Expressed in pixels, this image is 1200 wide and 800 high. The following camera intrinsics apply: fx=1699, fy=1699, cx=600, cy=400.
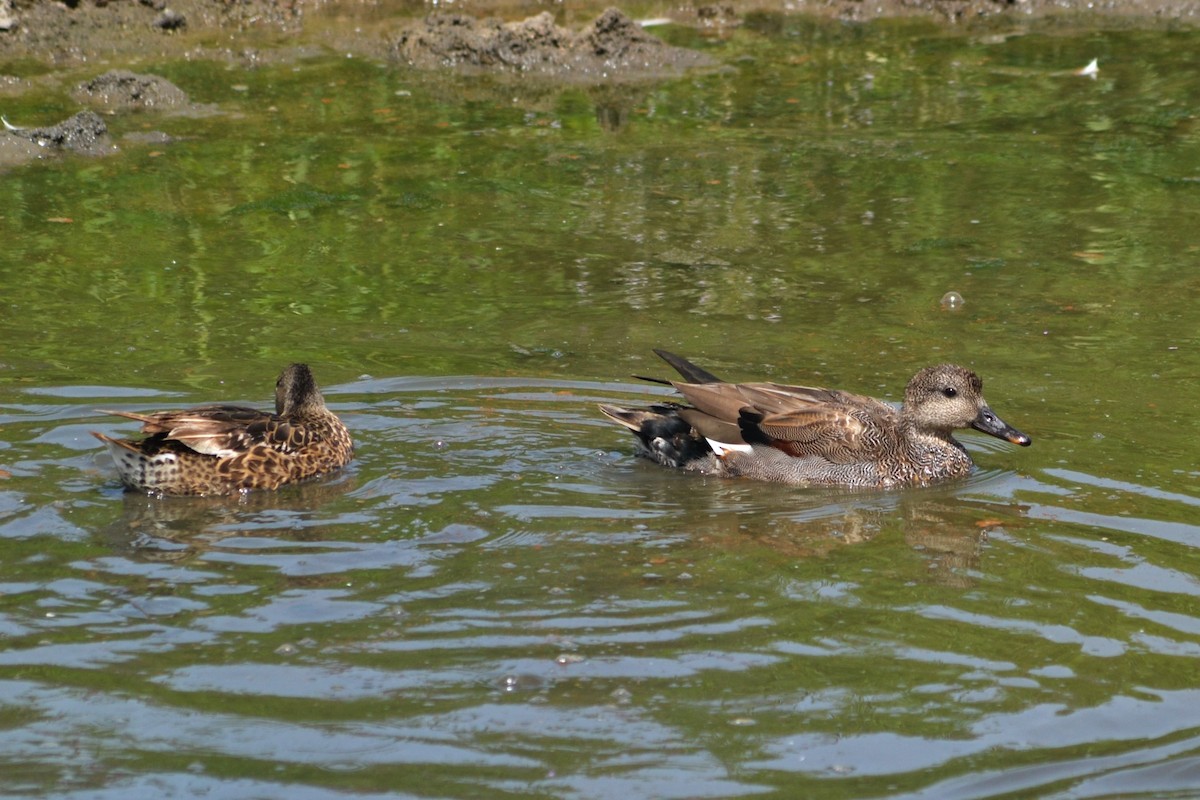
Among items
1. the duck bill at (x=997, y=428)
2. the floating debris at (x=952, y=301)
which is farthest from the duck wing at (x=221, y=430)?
the floating debris at (x=952, y=301)

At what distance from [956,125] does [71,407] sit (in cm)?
913

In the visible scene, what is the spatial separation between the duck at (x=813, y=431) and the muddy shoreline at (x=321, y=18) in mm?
9870

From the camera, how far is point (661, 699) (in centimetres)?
561

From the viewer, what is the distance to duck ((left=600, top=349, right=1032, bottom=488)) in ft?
27.7

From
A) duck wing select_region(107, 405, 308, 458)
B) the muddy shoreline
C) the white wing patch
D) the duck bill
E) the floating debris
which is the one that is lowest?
the white wing patch

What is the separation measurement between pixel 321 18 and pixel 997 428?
12258 mm

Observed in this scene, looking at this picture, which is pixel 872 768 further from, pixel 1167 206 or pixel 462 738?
pixel 1167 206

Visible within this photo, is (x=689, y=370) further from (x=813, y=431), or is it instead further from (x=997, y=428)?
(x=997, y=428)

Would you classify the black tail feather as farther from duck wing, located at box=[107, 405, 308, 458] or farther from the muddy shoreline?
the muddy shoreline

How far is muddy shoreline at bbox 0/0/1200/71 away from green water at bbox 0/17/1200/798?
1.00 m

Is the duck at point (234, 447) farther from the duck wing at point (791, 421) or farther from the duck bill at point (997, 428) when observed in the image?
the duck bill at point (997, 428)

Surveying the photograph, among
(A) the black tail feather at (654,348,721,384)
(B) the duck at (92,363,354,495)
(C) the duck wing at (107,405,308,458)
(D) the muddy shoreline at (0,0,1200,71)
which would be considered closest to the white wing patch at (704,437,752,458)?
(A) the black tail feather at (654,348,721,384)

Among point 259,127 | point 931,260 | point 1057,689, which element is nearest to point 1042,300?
point 931,260

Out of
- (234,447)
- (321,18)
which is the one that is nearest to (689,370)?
(234,447)
